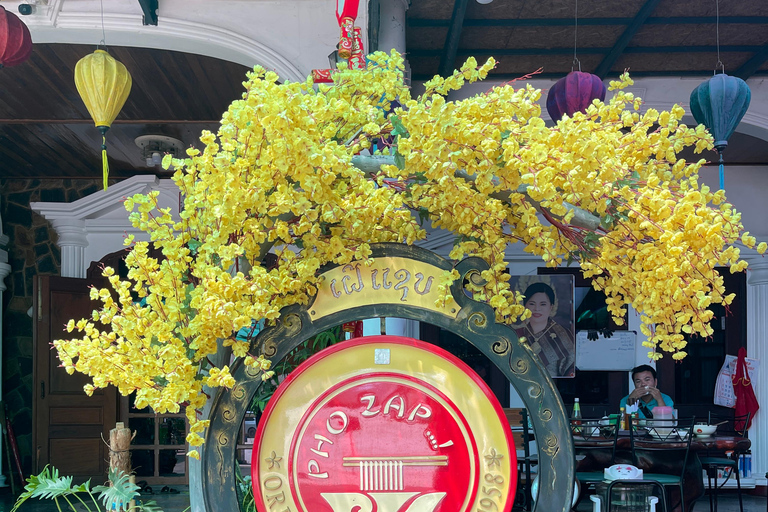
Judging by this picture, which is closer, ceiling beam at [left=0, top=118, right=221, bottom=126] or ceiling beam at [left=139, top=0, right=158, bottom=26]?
ceiling beam at [left=139, top=0, right=158, bottom=26]

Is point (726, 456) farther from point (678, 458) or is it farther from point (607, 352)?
point (678, 458)

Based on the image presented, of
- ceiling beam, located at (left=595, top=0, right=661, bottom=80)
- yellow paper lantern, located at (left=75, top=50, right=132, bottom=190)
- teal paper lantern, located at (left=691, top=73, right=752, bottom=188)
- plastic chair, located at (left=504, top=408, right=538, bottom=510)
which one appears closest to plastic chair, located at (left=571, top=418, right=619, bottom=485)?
plastic chair, located at (left=504, top=408, right=538, bottom=510)

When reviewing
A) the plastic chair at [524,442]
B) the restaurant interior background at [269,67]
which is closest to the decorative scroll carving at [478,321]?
the restaurant interior background at [269,67]

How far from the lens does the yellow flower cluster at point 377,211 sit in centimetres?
163

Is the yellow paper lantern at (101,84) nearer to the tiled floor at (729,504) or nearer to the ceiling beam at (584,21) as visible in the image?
the ceiling beam at (584,21)

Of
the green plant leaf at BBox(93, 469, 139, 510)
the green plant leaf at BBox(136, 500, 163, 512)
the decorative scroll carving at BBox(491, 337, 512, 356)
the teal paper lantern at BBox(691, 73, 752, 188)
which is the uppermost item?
the teal paper lantern at BBox(691, 73, 752, 188)

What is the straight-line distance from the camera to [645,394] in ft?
19.7

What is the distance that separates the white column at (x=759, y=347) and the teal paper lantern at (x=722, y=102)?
11.0ft

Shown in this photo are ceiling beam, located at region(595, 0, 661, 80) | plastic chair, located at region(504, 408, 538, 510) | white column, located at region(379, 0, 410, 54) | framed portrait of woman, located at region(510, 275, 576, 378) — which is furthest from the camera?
framed portrait of woman, located at region(510, 275, 576, 378)

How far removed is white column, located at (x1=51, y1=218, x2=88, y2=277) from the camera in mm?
7238

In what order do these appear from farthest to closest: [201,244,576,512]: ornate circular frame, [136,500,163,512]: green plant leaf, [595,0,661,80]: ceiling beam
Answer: [595,0,661,80]: ceiling beam < [136,500,163,512]: green plant leaf < [201,244,576,512]: ornate circular frame

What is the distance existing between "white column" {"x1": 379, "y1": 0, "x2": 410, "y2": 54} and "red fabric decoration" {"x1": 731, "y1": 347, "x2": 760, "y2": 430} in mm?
4902

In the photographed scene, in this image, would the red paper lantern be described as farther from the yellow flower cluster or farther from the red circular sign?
the red circular sign

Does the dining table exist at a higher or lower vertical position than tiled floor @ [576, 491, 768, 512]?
higher
